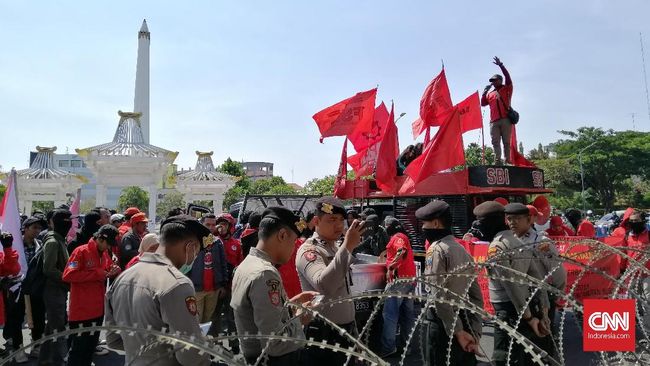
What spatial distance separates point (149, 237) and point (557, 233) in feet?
20.0

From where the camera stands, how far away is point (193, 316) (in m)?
2.34

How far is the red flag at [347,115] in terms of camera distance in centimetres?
1112

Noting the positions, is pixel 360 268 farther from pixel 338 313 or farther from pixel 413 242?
pixel 413 242

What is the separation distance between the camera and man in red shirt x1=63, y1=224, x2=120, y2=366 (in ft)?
15.6

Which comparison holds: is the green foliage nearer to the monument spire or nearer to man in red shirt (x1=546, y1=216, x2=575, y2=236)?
the monument spire

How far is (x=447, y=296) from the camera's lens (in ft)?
12.1

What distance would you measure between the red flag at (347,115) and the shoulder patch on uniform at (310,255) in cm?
781

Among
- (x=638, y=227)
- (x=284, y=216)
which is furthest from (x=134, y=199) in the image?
(x=284, y=216)

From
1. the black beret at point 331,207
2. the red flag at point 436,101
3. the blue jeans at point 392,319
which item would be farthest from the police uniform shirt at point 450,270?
the red flag at point 436,101

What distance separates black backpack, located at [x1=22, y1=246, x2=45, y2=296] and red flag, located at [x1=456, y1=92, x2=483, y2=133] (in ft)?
27.5

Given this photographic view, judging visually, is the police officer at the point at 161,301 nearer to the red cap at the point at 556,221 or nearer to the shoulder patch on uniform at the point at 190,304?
the shoulder patch on uniform at the point at 190,304

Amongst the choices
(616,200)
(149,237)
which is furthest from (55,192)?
(616,200)

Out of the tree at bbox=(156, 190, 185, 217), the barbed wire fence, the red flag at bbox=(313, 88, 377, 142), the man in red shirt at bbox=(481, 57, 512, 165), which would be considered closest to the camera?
the barbed wire fence

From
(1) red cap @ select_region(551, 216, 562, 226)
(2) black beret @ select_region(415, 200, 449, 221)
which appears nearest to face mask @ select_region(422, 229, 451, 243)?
(2) black beret @ select_region(415, 200, 449, 221)
